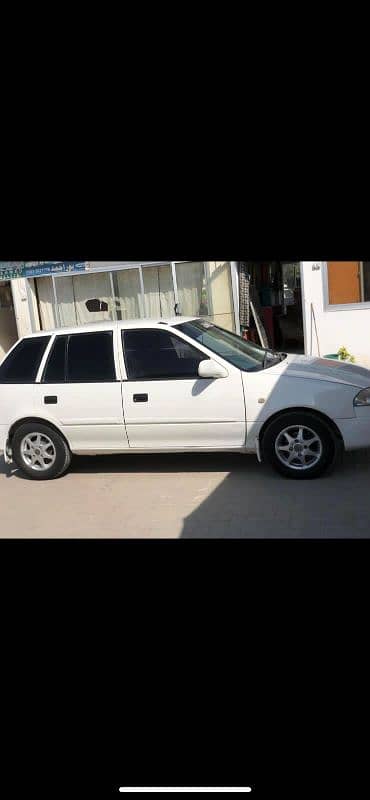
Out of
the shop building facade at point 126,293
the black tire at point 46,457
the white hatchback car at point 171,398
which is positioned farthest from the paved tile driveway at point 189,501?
the shop building facade at point 126,293

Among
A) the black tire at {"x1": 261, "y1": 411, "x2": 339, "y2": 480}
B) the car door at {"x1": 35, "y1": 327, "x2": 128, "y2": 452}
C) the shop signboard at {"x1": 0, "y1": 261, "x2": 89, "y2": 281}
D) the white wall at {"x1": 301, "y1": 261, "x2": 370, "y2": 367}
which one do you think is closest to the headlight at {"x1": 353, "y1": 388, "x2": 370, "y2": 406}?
the black tire at {"x1": 261, "y1": 411, "x2": 339, "y2": 480}

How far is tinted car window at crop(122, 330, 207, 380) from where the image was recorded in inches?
265

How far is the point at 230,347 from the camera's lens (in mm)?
6988

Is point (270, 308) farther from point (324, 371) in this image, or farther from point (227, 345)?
point (324, 371)

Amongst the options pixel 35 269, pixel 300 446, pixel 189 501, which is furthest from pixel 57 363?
pixel 35 269

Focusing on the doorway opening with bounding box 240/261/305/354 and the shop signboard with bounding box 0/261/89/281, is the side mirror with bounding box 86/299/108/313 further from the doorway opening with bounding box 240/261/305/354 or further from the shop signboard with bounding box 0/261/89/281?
the doorway opening with bounding box 240/261/305/354

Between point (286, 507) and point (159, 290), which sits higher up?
point (159, 290)

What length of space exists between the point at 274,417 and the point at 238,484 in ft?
2.45

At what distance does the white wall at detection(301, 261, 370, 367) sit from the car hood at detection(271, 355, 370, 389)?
4.52m

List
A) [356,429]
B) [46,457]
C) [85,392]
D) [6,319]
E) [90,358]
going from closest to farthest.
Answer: [356,429] → [85,392] → [90,358] → [46,457] → [6,319]

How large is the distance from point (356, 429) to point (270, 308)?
9.04 metres
